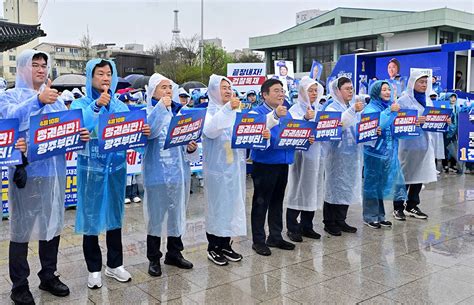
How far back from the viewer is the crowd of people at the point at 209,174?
140 inches

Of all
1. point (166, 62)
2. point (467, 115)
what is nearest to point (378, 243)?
point (467, 115)

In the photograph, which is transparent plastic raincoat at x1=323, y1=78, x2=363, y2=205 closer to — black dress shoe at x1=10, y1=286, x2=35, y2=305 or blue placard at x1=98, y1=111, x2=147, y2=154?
blue placard at x1=98, y1=111, x2=147, y2=154

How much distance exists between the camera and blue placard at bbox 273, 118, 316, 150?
15.3 feet

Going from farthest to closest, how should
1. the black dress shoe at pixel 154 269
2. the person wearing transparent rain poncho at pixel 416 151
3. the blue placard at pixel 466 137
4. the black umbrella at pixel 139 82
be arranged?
the black umbrella at pixel 139 82 → the blue placard at pixel 466 137 → the person wearing transparent rain poncho at pixel 416 151 → the black dress shoe at pixel 154 269

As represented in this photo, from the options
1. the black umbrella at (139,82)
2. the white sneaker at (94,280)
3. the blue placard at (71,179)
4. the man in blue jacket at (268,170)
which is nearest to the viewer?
the white sneaker at (94,280)

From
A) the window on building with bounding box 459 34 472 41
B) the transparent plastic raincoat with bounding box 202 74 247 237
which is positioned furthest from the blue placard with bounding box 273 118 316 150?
the window on building with bounding box 459 34 472 41

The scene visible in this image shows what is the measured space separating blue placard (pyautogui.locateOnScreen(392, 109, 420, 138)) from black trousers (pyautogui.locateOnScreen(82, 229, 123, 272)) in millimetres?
3441

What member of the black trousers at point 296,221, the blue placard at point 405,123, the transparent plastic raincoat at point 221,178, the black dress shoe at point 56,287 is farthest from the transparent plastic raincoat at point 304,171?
the black dress shoe at point 56,287

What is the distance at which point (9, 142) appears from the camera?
10.7 ft

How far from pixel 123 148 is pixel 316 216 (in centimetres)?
345

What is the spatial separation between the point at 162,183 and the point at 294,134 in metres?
1.43

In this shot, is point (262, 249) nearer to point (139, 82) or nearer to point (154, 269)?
point (154, 269)

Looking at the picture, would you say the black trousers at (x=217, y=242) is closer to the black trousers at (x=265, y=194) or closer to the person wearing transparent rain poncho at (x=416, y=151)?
the black trousers at (x=265, y=194)

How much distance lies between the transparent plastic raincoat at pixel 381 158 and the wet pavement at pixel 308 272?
478 mm
